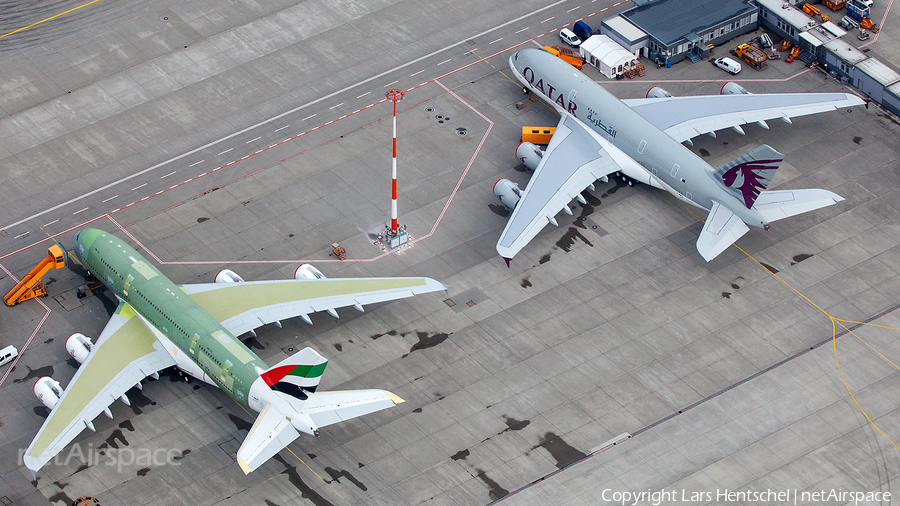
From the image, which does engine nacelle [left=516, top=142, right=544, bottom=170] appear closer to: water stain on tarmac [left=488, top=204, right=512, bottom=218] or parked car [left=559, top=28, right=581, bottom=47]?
water stain on tarmac [left=488, top=204, right=512, bottom=218]

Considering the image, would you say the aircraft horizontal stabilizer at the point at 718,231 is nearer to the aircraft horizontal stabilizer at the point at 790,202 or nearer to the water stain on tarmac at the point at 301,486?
the aircraft horizontal stabilizer at the point at 790,202

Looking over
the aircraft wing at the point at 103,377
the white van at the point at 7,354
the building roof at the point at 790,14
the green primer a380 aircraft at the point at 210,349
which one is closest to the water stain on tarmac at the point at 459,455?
the green primer a380 aircraft at the point at 210,349

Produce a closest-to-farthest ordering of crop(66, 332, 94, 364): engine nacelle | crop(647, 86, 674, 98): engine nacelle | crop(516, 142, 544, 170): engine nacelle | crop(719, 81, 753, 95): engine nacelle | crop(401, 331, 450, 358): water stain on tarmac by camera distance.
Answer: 1. crop(66, 332, 94, 364): engine nacelle
2. crop(401, 331, 450, 358): water stain on tarmac
3. crop(516, 142, 544, 170): engine nacelle
4. crop(647, 86, 674, 98): engine nacelle
5. crop(719, 81, 753, 95): engine nacelle

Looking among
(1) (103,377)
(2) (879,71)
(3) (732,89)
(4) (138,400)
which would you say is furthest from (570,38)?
(1) (103,377)

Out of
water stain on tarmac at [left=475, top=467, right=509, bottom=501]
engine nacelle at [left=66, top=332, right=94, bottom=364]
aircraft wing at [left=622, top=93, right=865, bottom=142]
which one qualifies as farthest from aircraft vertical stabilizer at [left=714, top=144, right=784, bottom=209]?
engine nacelle at [left=66, top=332, right=94, bottom=364]

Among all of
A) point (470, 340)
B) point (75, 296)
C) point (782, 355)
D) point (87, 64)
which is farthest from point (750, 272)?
point (87, 64)

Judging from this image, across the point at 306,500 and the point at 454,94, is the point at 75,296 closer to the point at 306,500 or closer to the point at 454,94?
the point at 306,500
